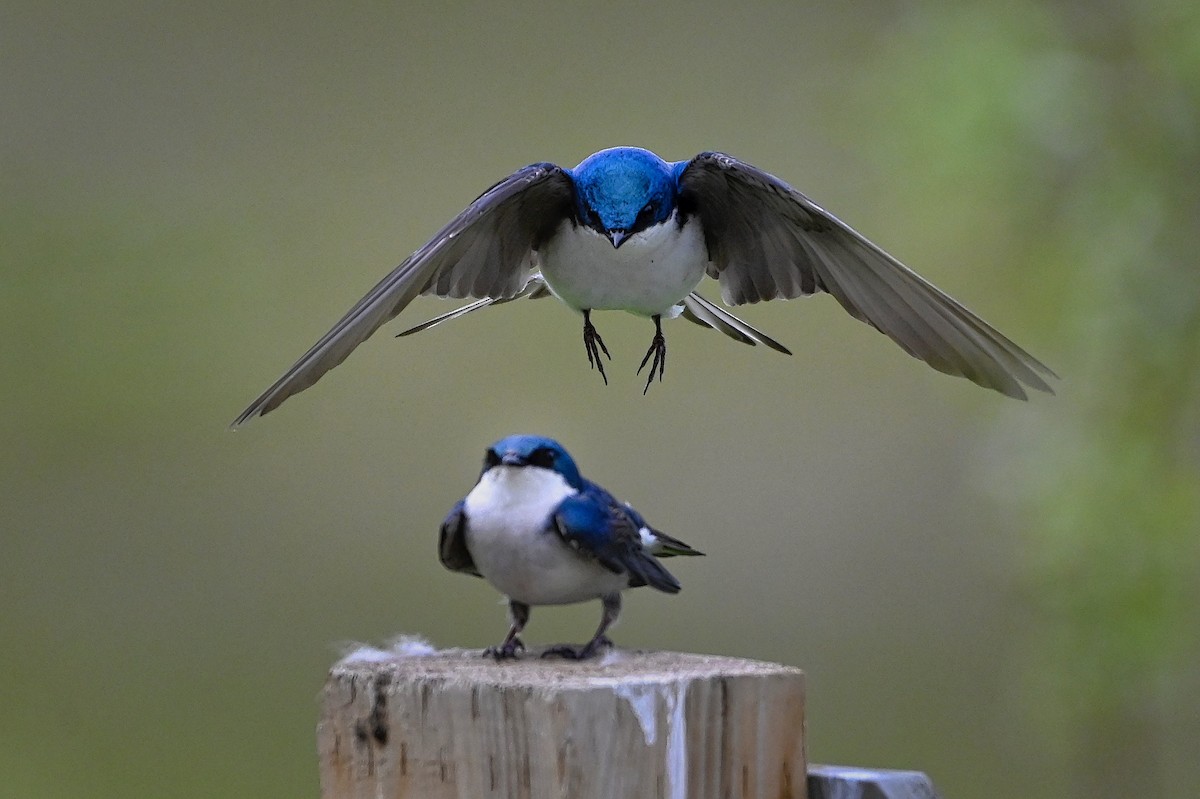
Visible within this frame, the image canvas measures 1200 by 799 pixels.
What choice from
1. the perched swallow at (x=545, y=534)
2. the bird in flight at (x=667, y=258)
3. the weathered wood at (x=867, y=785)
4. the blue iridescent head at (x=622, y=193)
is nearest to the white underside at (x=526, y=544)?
the perched swallow at (x=545, y=534)

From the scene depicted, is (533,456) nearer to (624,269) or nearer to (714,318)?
(624,269)

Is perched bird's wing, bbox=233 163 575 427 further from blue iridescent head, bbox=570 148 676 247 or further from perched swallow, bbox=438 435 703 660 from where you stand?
perched swallow, bbox=438 435 703 660

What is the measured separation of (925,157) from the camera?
250cm

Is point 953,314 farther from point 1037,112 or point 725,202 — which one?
point 1037,112

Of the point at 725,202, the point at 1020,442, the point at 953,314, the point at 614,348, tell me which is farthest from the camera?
the point at 614,348

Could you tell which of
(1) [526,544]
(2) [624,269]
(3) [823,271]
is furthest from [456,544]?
(3) [823,271]

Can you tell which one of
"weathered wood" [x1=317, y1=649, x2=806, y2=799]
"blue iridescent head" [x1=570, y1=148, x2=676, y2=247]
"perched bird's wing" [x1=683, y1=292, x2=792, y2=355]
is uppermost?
"blue iridescent head" [x1=570, y1=148, x2=676, y2=247]

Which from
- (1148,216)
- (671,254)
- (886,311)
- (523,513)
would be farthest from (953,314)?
(1148,216)

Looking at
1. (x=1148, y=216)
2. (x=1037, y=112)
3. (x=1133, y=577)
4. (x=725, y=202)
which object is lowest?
(x=1133, y=577)

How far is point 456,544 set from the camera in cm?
126

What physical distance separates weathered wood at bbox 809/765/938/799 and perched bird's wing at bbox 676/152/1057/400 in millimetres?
348

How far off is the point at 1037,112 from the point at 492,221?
1494 mm

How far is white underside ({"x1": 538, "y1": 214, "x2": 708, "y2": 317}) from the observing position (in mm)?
1186

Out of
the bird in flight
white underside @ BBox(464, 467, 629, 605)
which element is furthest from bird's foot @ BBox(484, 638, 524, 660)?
the bird in flight
